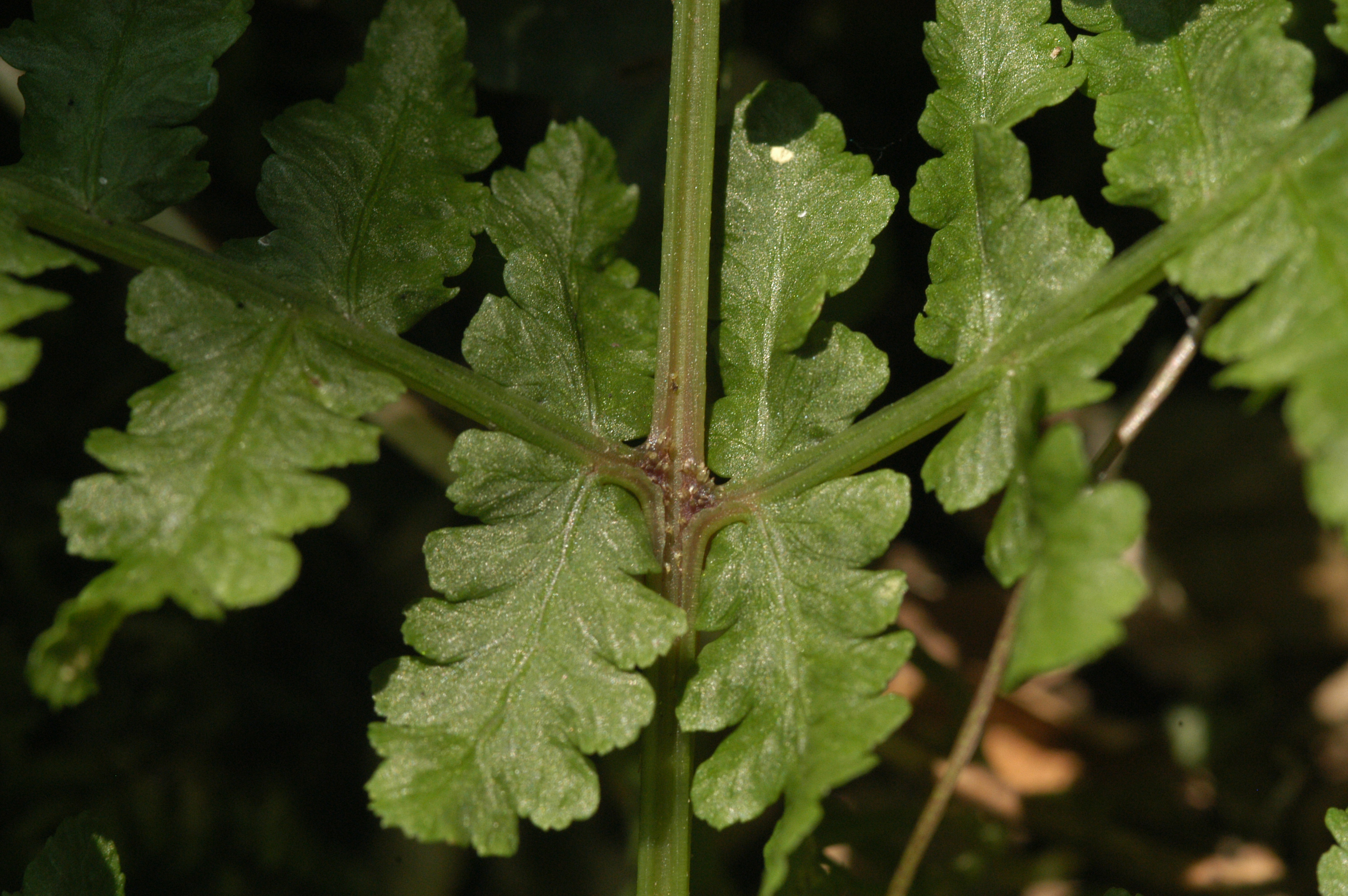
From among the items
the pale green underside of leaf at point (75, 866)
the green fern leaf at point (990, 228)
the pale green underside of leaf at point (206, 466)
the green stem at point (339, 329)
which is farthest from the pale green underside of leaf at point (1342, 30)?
the pale green underside of leaf at point (75, 866)

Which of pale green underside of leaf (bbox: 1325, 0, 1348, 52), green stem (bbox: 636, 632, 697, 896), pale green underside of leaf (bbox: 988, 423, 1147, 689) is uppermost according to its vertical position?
pale green underside of leaf (bbox: 1325, 0, 1348, 52)

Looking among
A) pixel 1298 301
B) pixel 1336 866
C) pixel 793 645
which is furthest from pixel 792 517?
pixel 1336 866

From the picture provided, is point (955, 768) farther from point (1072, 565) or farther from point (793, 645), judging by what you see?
point (1072, 565)

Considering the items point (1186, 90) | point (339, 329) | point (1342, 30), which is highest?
point (1342, 30)

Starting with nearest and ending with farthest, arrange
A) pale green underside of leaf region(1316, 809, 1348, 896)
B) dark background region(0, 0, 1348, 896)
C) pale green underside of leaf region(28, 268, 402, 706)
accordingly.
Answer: pale green underside of leaf region(28, 268, 402, 706) < pale green underside of leaf region(1316, 809, 1348, 896) < dark background region(0, 0, 1348, 896)

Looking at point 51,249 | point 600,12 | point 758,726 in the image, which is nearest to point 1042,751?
point 758,726

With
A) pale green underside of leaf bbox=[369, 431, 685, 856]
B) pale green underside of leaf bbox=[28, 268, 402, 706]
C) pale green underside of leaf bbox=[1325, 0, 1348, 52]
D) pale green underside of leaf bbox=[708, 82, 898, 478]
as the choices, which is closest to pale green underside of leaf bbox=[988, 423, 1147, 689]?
pale green underside of leaf bbox=[708, 82, 898, 478]

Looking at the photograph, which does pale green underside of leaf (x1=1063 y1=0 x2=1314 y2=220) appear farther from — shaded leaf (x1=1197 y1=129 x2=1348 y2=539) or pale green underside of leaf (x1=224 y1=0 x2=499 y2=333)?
pale green underside of leaf (x1=224 y1=0 x2=499 y2=333)
